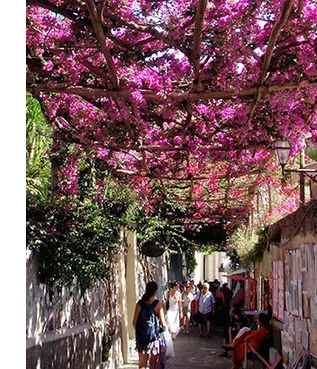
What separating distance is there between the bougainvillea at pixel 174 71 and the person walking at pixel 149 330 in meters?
2.38

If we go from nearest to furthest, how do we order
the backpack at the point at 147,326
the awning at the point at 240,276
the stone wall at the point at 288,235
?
1. the stone wall at the point at 288,235
2. the backpack at the point at 147,326
3. the awning at the point at 240,276

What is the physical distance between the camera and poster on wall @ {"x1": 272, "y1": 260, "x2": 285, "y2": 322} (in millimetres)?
11117

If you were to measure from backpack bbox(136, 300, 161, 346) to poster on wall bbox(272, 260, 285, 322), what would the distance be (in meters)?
2.87

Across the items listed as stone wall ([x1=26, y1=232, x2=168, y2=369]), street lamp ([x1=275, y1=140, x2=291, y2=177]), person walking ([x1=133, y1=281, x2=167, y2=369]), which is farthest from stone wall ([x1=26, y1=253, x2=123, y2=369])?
street lamp ([x1=275, y1=140, x2=291, y2=177])

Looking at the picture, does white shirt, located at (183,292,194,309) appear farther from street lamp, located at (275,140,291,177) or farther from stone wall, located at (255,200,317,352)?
street lamp, located at (275,140,291,177)

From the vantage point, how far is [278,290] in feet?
38.4

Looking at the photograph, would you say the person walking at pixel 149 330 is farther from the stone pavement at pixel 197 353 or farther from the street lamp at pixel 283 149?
the stone pavement at pixel 197 353

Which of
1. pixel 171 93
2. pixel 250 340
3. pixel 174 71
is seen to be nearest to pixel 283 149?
pixel 171 93

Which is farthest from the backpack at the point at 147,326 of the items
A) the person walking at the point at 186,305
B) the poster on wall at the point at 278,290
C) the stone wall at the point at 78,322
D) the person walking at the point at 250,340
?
the person walking at the point at 186,305

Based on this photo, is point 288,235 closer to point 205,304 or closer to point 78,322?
point 78,322

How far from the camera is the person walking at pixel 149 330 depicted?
9070 mm

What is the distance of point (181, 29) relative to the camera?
230 inches

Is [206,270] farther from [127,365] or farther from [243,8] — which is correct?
[243,8]

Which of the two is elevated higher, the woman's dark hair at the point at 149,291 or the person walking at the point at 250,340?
the woman's dark hair at the point at 149,291
